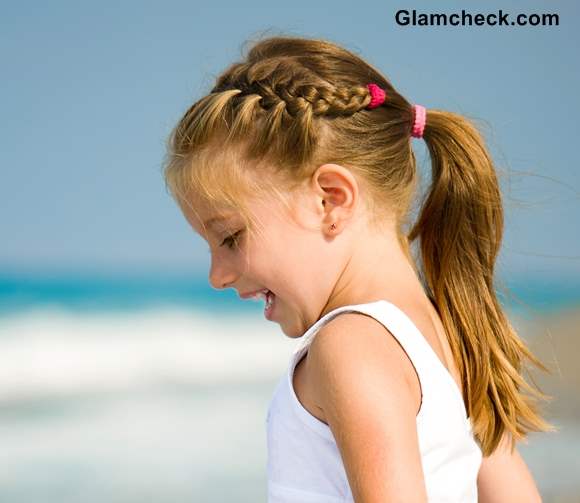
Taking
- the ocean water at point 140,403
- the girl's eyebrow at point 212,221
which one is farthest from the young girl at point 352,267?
the ocean water at point 140,403

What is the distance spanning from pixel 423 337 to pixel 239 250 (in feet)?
0.74

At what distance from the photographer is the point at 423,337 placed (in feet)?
3.46

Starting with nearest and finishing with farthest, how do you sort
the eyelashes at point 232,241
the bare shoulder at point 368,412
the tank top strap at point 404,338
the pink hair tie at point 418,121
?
the bare shoulder at point 368,412, the tank top strap at point 404,338, the eyelashes at point 232,241, the pink hair tie at point 418,121

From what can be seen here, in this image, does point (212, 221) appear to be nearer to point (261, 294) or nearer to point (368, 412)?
point (261, 294)

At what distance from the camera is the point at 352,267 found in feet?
3.59

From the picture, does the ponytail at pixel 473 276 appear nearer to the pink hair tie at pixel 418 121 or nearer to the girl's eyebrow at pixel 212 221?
the pink hair tie at pixel 418 121

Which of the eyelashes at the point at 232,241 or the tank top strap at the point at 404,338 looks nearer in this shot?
the tank top strap at the point at 404,338

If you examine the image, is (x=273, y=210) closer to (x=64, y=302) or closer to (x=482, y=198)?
(x=482, y=198)

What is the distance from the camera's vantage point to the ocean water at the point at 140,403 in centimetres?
331

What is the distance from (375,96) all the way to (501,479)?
0.55 metres

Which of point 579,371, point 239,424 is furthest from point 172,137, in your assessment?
point 579,371

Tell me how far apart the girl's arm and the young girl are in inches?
1.5

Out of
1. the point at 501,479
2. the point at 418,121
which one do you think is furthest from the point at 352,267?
the point at 501,479

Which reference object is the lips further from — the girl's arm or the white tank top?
the girl's arm
